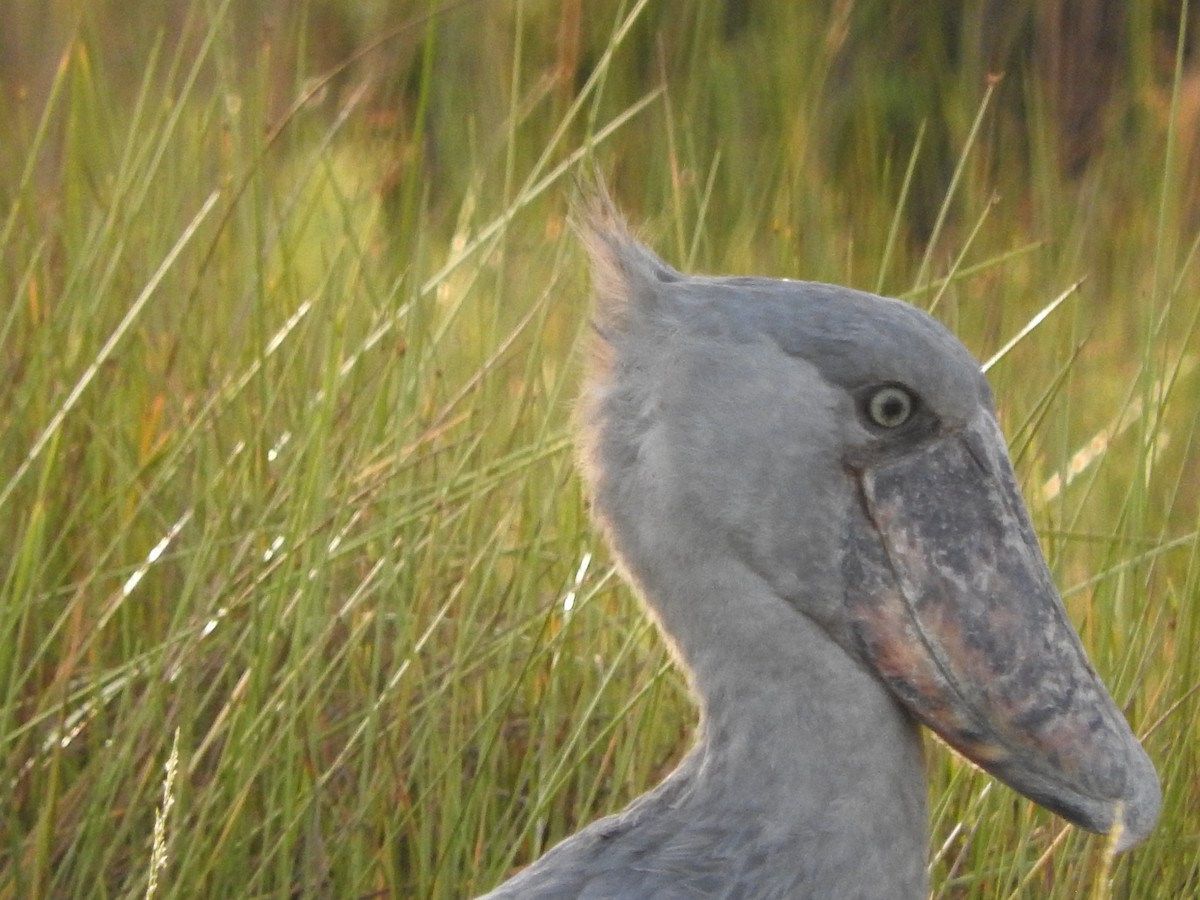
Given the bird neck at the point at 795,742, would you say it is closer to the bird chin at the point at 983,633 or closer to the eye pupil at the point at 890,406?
the bird chin at the point at 983,633

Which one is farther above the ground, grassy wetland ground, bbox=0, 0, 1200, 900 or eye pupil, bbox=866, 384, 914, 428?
eye pupil, bbox=866, 384, 914, 428

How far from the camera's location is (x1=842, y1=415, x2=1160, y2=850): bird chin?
1801mm

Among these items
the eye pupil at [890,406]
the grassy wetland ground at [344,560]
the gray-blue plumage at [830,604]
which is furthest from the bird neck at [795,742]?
the grassy wetland ground at [344,560]

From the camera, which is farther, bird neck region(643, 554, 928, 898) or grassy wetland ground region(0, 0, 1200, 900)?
grassy wetland ground region(0, 0, 1200, 900)

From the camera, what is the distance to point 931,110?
619 centimetres

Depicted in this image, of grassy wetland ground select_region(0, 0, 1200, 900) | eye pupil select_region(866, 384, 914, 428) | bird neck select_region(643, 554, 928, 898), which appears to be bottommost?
grassy wetland ground select_region(0, 0, 1200, 900)

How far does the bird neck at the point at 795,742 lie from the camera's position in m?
1.81

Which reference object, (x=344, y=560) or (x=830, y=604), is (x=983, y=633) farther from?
(x=344, y=560)

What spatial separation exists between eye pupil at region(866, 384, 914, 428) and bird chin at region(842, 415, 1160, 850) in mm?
35

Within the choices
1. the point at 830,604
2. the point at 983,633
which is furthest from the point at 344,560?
the point at 983,633

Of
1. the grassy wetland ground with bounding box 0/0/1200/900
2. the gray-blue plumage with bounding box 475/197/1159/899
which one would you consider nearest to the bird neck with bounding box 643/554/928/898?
the gray-blue plumage with bounding box 475/197/1159/899

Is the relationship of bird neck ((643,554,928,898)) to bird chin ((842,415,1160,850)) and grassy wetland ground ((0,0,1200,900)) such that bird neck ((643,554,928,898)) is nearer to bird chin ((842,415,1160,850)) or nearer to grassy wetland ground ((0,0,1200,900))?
bird chin ((842,415,1160,850))

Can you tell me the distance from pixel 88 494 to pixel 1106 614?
1.31 m

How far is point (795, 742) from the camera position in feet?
5.99
